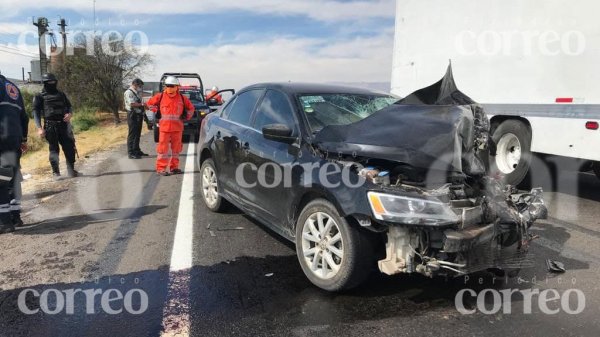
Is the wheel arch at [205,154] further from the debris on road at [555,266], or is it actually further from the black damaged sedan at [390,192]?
the debris on road at [555,266]

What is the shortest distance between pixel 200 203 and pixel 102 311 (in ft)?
10.6

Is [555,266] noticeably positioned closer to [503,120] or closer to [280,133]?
[280,133]

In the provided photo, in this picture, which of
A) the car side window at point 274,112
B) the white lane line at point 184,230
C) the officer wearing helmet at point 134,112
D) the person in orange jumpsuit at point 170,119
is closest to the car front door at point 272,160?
the car side window at point 274,112

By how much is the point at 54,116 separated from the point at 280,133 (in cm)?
601

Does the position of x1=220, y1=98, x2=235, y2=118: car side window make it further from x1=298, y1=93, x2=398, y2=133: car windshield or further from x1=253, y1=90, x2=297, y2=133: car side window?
x1=298, y1=93, x2=398, y2=133: car windshield

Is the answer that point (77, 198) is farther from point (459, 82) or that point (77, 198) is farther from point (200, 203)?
point (459, 82)

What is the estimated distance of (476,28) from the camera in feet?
25.7

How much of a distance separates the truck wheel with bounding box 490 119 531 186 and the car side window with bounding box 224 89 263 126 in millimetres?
4132

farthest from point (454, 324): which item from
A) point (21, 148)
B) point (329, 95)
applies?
point (21, 148)

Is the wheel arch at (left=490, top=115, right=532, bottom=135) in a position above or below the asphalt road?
above

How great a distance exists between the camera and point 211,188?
6.00 metres

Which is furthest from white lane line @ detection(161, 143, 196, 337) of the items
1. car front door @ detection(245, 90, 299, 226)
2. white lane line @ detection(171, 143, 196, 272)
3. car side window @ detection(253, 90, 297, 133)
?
car side window @ detection(253, 90, 297, 133)

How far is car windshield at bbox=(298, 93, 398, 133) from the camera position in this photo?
14.1 feet

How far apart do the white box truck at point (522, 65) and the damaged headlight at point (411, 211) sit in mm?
4176
